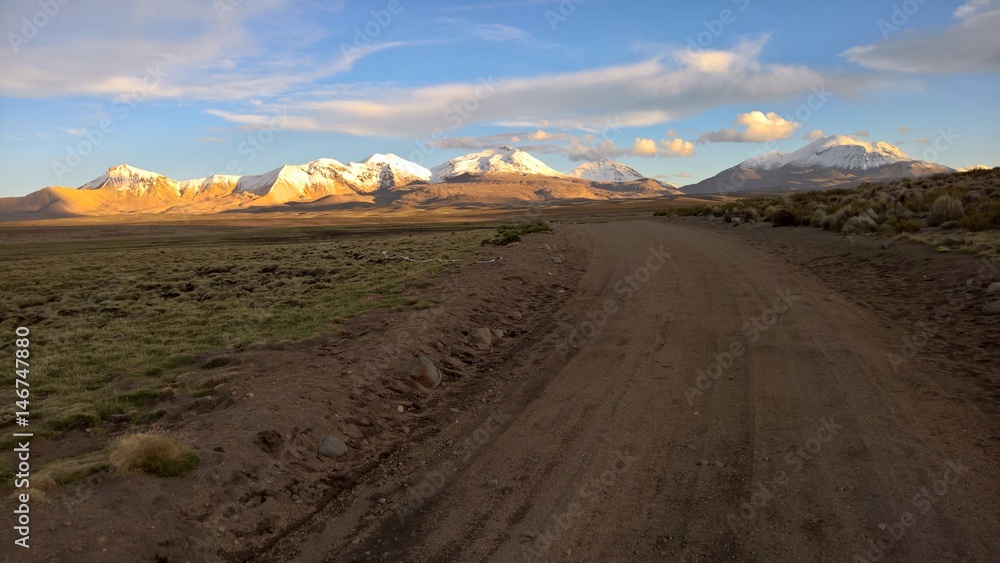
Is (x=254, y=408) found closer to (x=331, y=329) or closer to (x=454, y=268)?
(x=331, y=329)

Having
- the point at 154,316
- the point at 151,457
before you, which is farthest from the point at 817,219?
the point at 151,457

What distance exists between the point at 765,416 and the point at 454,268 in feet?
45.6

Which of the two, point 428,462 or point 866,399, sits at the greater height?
point 866,399

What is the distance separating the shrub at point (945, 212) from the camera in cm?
1903

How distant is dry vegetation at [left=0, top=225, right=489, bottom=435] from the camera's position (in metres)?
8.44

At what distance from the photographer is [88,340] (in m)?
13.5

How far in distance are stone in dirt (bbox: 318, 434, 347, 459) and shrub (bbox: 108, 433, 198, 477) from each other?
4.20 ft

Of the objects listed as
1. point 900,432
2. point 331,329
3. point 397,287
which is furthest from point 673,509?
point 397,287

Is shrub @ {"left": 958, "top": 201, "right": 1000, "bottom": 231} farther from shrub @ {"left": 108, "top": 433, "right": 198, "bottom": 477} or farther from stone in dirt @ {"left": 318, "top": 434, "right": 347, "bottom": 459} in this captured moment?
shrub @ {"left": 108, "top": 433, "right": 198, "bottom": 477}
